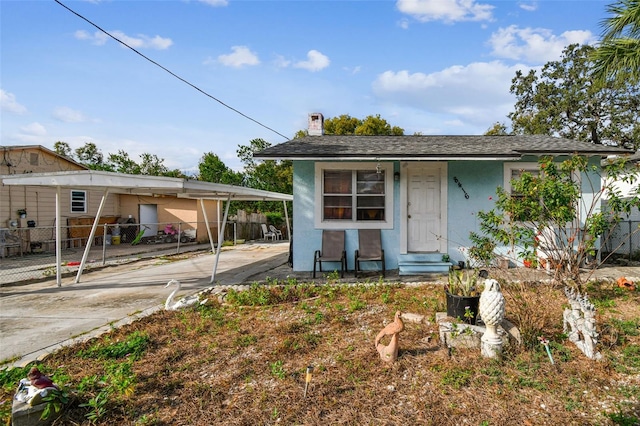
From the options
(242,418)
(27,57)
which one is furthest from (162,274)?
(242,418)

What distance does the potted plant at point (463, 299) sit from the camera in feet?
12.5

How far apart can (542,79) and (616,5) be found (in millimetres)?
19379

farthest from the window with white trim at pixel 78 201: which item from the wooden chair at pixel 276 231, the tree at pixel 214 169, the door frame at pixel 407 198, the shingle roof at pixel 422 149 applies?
the door frame at pixel 407 198

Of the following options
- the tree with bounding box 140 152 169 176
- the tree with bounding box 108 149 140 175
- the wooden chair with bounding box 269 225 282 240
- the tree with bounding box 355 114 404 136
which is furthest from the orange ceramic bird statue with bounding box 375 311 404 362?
the tree with bounding box 140 152 169 176

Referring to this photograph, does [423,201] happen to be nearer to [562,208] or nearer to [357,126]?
[562,208]

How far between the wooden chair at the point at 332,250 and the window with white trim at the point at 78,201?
1349 centimetres

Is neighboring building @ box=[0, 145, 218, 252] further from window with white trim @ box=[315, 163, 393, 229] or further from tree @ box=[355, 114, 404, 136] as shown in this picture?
tree @ box=[355, 114, 404, 136]

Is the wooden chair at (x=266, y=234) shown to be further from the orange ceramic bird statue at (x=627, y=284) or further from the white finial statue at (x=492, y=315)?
the white finial statue at (x=492, y=315)

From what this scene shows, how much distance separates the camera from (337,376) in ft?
9.89

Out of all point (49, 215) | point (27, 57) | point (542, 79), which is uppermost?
point (542, 79)

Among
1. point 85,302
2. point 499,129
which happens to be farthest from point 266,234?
point 499,129

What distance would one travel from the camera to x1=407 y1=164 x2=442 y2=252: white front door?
798 centimetres

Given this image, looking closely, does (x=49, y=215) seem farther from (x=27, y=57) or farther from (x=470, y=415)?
(x=470, y=415)

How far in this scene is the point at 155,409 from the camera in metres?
2.60
